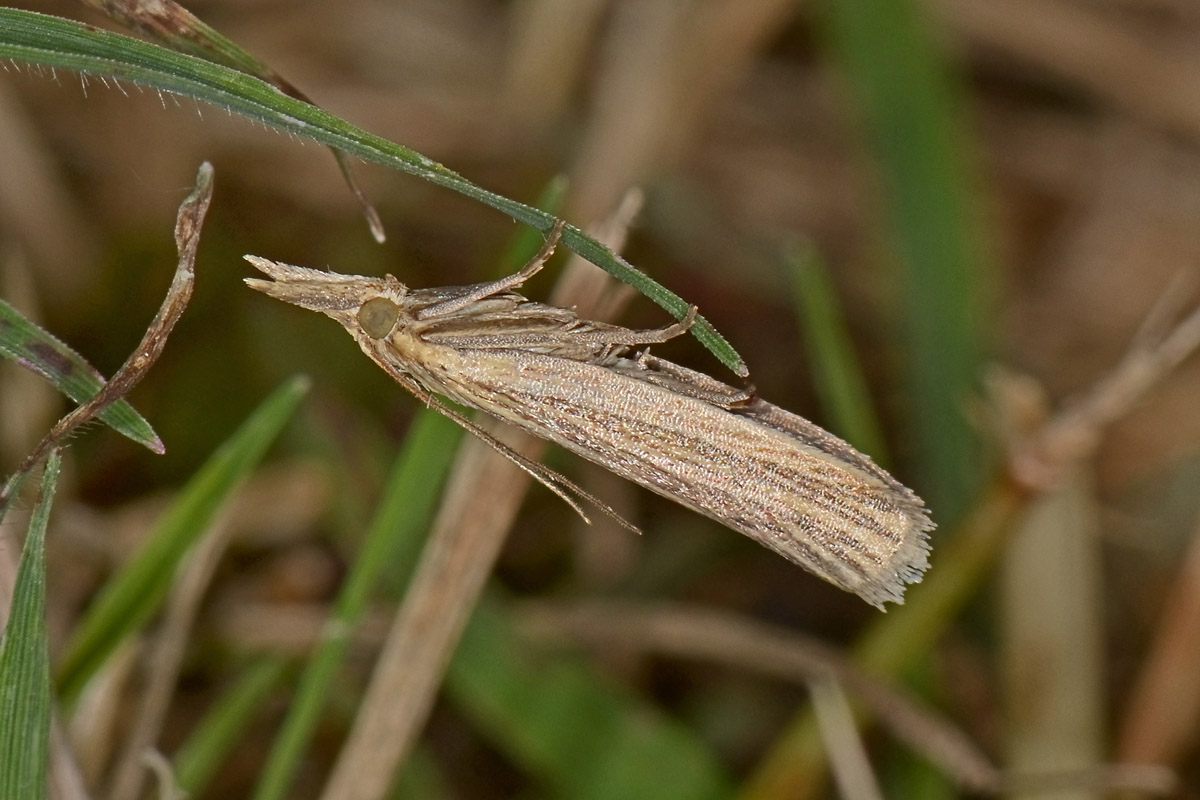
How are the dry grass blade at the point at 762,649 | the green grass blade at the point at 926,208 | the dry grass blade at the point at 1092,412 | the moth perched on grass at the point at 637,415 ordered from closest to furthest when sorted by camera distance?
the moth perched on grass at the point at 637,415
the dry grass blade at the point at 1092,412
the dry grass blade at the point at 762,649
the green grass blade at the point at 926,208

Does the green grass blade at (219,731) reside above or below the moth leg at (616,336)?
below

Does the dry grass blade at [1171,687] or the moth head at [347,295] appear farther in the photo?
the dry grass blade at [1171,687]

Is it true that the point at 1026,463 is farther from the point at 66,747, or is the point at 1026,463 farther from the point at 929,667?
the point at 66,747

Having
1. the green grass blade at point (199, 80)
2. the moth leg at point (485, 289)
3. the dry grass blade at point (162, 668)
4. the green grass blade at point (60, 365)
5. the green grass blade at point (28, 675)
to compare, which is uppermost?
the green grass blade at point (199, 80)

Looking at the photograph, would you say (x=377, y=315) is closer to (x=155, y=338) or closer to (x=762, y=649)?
(x=155, y=338)

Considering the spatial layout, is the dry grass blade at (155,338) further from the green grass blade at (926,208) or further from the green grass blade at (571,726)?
the green grass blade at (926,208)

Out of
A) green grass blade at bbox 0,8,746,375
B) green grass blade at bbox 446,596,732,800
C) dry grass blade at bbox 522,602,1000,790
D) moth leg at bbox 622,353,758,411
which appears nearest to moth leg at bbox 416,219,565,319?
moth leg at bbox 622,353,758,411

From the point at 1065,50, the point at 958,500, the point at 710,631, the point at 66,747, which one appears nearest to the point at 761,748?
the point at 710,631

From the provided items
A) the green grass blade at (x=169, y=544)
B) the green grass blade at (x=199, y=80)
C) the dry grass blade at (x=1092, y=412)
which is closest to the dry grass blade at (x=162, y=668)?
the green grass blade at (x=169, y=544)

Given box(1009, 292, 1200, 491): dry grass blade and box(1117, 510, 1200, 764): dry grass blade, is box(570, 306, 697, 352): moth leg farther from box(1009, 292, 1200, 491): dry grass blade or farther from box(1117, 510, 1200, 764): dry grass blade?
box(1117, 510, 1200, 764): dry grass blade
